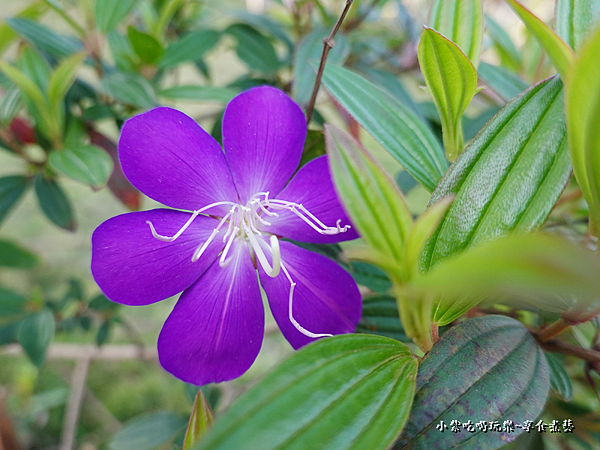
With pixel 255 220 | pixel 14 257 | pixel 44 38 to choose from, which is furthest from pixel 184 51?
pixel 14 257

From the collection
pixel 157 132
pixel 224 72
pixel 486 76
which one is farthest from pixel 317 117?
pixel 224 72

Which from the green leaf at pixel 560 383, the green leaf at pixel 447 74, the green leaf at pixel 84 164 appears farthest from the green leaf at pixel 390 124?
the green leaf at pixel 84 164

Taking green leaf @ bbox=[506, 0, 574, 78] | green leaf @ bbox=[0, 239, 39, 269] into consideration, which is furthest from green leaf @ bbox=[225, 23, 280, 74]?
green leaf @ bbox=[0, 239, 39, 269]

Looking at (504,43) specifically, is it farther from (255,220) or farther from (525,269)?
(525,269)

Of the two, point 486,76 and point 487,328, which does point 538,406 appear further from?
point 486,76

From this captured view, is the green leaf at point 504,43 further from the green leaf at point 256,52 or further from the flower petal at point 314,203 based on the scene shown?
the flower petal at point 314,203
